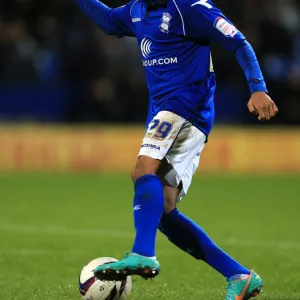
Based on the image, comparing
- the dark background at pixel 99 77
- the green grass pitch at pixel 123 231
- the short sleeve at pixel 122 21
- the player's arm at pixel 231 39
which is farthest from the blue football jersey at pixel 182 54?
the dark background at pixel 99 77

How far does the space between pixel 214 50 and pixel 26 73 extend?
321 centimetres

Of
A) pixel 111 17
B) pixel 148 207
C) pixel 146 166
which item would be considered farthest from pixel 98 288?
pixel 111 17

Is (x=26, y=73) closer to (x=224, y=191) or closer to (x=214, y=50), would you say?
(x=214, y=50)

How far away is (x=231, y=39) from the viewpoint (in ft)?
15.7

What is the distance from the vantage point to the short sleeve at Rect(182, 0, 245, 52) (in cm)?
479

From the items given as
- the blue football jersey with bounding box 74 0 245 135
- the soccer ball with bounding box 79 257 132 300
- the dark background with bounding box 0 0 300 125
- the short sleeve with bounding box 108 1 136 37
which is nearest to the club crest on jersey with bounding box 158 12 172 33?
the blue football jersey with bounding box 74 0 245 135

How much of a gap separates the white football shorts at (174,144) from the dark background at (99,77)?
935 cm

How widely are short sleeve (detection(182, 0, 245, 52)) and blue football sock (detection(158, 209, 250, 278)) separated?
105 centimetres

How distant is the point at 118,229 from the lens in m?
8.59

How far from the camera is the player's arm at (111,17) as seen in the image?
5469 millimetres

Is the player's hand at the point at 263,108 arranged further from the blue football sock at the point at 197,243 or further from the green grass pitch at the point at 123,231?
the green grass pitch at the point at 123,231

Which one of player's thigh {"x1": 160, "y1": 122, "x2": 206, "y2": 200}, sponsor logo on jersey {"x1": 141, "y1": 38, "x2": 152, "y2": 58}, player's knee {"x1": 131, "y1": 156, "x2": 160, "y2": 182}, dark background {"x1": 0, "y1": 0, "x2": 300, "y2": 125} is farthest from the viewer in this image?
dark background {"x1": 0, "y1": 0, "x2": 300, "y2": 125}

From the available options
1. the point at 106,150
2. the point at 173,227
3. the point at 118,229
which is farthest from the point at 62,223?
the point at 106,150

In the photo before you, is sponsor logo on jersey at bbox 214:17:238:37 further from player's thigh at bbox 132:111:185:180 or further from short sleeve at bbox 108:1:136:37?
short sleeve at bbox 108:1:136:37
